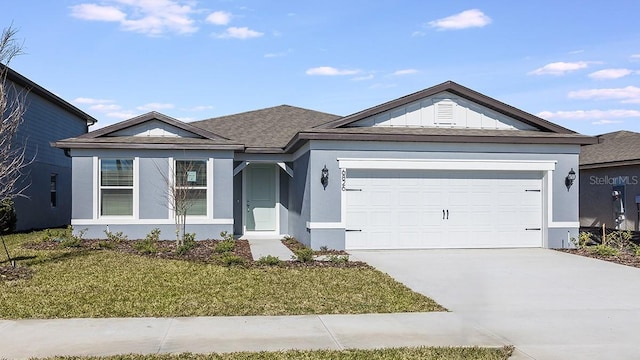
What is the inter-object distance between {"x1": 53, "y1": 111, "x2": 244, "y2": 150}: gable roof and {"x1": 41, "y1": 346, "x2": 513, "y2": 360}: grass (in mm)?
11930

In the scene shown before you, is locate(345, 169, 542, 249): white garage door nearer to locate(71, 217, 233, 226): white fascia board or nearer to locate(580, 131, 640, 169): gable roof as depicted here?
locate(71, 217, 233, 226): white fascia board

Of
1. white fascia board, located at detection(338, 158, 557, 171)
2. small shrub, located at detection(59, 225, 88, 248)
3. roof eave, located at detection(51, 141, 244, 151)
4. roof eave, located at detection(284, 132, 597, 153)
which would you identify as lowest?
small shrub, located at detection(59, 225, 88, 248)

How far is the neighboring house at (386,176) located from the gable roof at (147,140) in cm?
3

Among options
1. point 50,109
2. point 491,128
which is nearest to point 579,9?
point 491,128

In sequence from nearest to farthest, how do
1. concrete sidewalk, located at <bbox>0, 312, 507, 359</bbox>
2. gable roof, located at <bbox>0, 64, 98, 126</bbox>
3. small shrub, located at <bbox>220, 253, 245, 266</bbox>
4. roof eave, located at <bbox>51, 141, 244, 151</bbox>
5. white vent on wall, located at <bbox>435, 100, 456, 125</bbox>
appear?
concrete sidewalk, located at <bbox>0, 312, 507, 359</bbox>
small shrub, located at <bbox>220, 253, 245, 266</bbox>
white vent on wall, located at <bbox>435, 100, 456, 125</bbox>
roof eave, located at <bbox>51, 141, 244, 151</bbox>
gable roof, located at <bbox>0, 64, 98, 126</bbox>

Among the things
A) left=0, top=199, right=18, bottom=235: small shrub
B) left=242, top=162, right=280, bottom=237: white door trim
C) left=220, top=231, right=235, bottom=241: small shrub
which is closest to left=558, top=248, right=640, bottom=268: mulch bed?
left=242, top=162, right=280, bottom=237: white door trim

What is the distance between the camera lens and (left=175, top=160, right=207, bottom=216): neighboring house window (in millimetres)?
17375

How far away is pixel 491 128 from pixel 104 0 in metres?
11.2

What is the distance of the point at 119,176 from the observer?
17.5 metres

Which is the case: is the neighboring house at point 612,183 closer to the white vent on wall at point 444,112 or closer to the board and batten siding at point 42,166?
the white vent on wall at point 444,112

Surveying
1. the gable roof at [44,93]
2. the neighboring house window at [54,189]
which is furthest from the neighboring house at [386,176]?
the neighboring house window at [54,189]

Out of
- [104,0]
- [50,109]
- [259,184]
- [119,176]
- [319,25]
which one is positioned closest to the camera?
[104,0]

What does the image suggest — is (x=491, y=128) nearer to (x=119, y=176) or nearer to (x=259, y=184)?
(x=259, y=184)

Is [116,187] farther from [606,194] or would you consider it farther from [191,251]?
[606,194]
